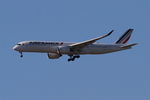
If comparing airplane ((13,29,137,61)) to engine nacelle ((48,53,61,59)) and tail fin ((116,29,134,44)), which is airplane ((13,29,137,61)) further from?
tail fin ((116,29,134,44))

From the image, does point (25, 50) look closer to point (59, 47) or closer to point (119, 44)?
point (59, 47)

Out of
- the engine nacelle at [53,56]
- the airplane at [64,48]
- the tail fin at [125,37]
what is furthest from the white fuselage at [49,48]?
the tail fin at [125,37]

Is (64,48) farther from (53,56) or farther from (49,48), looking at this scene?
(53,56)

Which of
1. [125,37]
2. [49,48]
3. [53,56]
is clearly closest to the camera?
[49,48]

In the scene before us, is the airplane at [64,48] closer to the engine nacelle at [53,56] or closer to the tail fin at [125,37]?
the engine nacelle at [53,56]

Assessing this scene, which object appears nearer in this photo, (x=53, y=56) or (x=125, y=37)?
(x=53, y=56)

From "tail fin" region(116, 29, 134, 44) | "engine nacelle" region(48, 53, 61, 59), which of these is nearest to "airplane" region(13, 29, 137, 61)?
"engine nacelle" region(48, 53, 61, 59)

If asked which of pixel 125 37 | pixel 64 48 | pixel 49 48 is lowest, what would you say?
pixel 64 48

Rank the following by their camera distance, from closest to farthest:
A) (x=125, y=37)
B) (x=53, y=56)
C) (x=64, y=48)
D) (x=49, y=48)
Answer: (x=64, y=48) < (x=49, y=48) < (x=53, y=56) < (x=125, y=37)

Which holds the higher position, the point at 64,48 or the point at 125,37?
the point at 125,37

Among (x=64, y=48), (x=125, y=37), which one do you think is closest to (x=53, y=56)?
(x=64, y=48)

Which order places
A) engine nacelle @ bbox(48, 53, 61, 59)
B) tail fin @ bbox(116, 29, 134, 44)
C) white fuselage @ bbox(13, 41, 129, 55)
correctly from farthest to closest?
1. tail fin @ bbox(116, 29, 134, 44)
2. engine nacelle @ bbox(48, 53, 61, 59)
3. white fuselage @ bbox(13, 41, 129, 55)

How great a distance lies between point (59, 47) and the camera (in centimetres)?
11481

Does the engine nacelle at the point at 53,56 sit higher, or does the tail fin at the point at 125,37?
the tail fin at the point at 125,37
